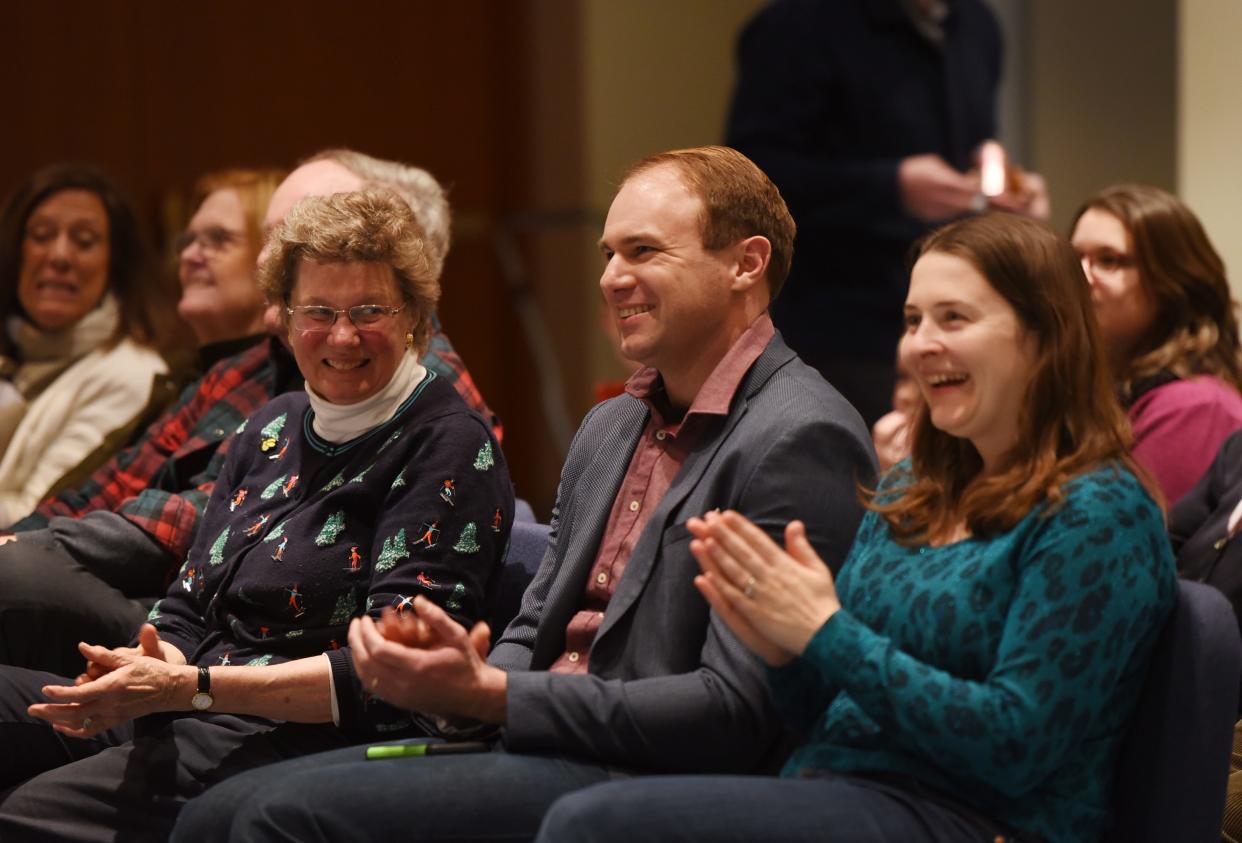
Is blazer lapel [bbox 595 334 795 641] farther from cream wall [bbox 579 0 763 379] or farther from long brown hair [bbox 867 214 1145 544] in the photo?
cream wall [bbox 579 0 763 379]

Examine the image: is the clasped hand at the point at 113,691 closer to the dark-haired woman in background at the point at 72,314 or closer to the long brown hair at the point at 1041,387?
the long brown hair at the point at 1041,387

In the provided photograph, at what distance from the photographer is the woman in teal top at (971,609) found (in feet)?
5.65

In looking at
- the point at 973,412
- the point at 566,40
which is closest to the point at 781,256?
the point at 973,412

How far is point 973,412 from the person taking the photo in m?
1.90

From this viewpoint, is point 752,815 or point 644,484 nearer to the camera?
point 752,815

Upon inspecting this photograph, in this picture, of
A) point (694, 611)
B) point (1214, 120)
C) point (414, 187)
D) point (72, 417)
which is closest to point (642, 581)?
point (694, 611)

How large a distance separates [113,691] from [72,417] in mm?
1553

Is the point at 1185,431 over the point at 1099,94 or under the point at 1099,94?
under

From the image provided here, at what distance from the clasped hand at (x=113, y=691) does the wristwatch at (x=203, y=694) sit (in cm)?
1

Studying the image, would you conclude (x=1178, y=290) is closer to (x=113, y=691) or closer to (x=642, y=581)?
(x=642, y=581)

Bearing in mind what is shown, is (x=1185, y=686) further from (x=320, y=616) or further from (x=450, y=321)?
(x=450, y=321)

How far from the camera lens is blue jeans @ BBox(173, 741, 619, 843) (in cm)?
189

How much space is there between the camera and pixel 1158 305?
9.98 feet

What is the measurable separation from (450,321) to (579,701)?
4428 mm
